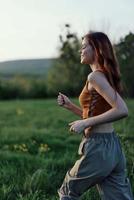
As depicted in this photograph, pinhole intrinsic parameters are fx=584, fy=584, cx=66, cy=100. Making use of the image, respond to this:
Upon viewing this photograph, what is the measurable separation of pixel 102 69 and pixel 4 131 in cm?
770

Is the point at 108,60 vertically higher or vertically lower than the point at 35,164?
higher

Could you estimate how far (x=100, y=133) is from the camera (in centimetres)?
425

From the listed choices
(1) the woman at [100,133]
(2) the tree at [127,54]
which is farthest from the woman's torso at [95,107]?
(2) the tree at [127,54]

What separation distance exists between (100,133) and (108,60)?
1.75ft

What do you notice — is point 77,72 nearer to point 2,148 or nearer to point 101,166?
point 2,148

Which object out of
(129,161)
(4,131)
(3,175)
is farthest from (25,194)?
(4,131)

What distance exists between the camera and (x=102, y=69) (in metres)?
4.25

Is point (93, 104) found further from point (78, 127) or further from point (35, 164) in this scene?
point (35, 164)

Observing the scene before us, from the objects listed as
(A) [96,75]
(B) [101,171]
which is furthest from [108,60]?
(B) [101,171]

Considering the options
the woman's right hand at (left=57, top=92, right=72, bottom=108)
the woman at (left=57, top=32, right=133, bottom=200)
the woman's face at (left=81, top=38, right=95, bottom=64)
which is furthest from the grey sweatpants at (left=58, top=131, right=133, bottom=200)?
the woman's face at (left=81, top=38, right=95, bottom=64)

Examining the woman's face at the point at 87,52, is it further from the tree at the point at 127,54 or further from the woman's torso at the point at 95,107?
the tree at the point at 127,54

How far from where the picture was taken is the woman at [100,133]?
4.16 meters

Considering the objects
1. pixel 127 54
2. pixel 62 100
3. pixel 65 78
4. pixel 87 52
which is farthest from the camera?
pixel 65 78

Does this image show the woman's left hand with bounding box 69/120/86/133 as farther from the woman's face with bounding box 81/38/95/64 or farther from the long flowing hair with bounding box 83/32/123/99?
the woman's face with bounding box 81/38/95/64
